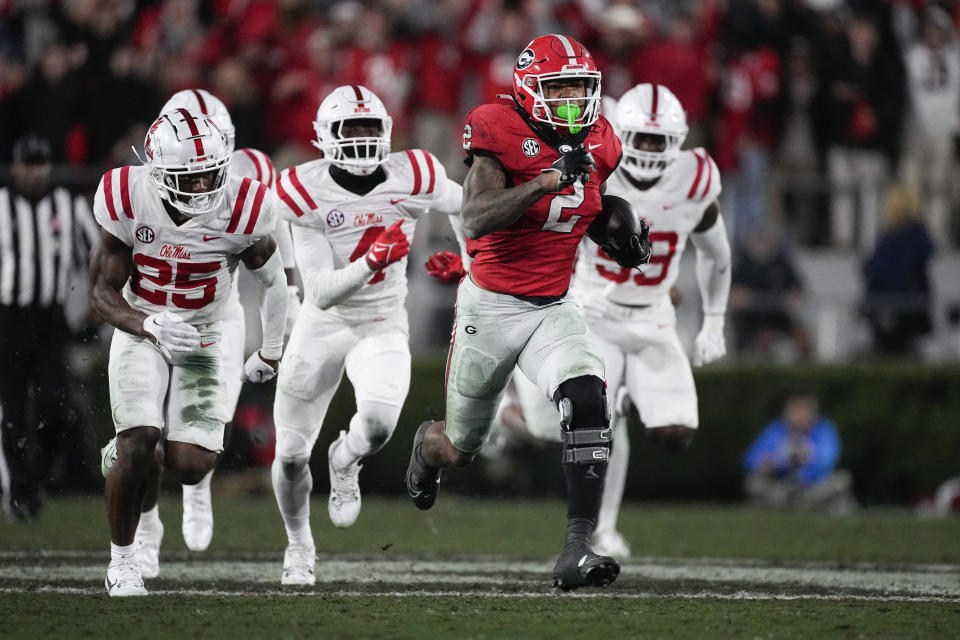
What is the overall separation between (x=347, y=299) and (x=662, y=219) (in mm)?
1669

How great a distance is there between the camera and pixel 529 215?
5.39m

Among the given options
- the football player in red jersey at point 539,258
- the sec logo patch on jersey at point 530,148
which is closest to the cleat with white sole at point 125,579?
the football player in red jersey at point 539,258

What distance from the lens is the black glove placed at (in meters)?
5.11

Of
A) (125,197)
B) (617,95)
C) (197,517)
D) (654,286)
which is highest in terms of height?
(617,95)

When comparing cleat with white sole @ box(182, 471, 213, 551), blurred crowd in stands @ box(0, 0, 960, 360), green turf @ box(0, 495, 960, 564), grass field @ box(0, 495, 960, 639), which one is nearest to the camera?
grass field @ box(0, 495, 960, 639)

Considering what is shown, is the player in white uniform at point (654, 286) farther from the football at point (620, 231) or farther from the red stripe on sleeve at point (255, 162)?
the red stripe on sleeve at point (255, 162)

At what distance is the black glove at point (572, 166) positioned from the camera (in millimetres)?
5107

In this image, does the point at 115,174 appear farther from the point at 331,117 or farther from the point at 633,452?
the point at 633,452

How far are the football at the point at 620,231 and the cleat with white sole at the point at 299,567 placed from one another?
1.74 metres

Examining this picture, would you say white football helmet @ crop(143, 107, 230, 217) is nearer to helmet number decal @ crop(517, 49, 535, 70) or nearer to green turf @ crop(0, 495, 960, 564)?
helmet number decal @ crop(517, 49, 535, 70)

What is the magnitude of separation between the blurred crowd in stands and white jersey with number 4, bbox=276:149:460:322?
428 centimetres

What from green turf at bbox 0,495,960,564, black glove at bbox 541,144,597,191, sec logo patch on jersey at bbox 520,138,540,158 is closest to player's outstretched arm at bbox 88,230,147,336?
sec logo patch on jersey at bbox 520,138,540,158

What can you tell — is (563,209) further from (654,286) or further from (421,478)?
(654,286)

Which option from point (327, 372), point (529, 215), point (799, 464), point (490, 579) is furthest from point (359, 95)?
point (799, 464)
